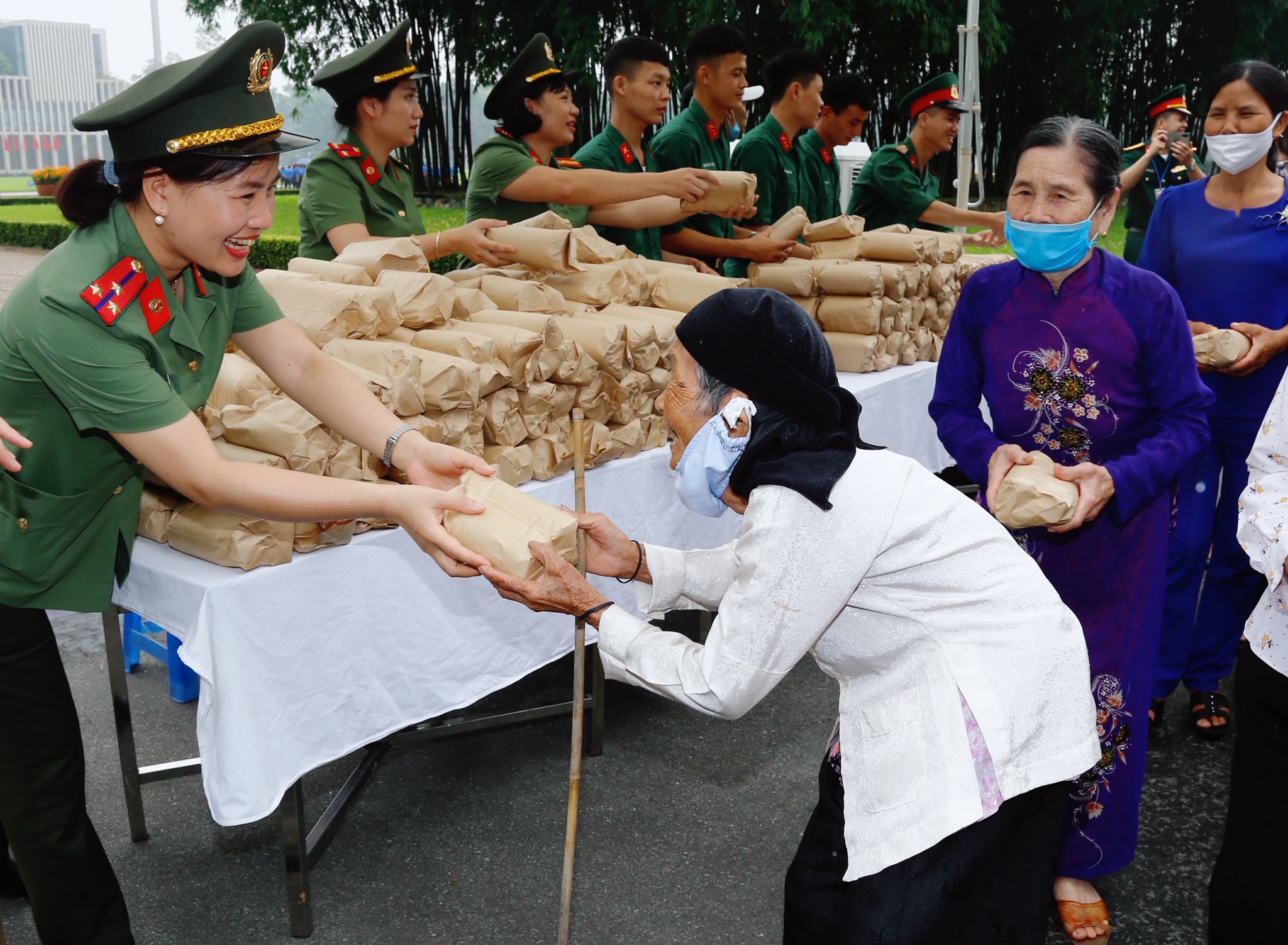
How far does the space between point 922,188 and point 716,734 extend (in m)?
3.18

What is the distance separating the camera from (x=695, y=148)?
4574mm

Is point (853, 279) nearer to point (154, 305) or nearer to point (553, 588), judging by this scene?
point (553, 588)

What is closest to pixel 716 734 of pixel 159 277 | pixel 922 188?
pixel 159 277

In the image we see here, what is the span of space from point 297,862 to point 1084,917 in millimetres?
1833

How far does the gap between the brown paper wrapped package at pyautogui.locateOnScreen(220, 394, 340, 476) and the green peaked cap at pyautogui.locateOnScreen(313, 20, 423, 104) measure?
164 centimetres

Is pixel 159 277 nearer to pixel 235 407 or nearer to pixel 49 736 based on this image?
pixel 235 407

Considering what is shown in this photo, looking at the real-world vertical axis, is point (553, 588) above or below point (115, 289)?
below

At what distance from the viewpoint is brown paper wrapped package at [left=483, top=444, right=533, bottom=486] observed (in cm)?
257

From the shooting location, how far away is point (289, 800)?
7.73 feet

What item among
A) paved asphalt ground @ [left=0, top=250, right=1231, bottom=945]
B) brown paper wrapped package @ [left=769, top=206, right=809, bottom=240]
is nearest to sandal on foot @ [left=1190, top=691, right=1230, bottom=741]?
paved asphalt ground @ [left=0, top=250, right=1231, bottom=945]

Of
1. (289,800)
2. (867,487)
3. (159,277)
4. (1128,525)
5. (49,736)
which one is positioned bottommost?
(289,800)

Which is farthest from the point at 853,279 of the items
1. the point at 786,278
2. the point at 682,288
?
the point at 682,288

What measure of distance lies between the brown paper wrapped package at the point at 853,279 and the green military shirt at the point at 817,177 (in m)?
1.37

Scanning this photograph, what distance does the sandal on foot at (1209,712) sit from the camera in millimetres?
3375
